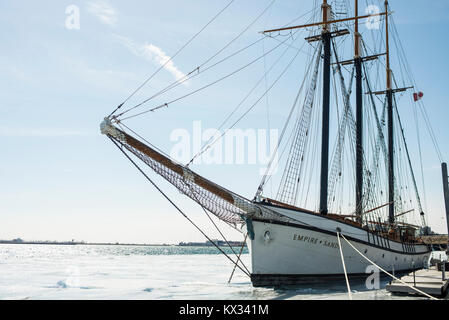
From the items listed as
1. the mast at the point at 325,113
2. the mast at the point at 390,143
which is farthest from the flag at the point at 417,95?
the mast at the point at 325,113

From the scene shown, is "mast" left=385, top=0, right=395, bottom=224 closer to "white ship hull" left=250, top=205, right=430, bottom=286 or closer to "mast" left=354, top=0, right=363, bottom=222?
"mast" left=354, top=0, right=363, bottom=222

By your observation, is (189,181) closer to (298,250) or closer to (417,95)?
(298,250)

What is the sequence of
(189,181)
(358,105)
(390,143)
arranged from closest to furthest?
(189,181) < (358,105) < (390,143)

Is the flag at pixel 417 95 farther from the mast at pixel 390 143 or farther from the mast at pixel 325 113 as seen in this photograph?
the mast at pixel 325 113

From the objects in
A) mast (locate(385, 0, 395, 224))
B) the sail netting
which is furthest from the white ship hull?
mast (locate(385, 0, 395, 224))

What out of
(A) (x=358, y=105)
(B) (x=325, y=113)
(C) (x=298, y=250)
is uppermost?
(A) (x=358, y=105)

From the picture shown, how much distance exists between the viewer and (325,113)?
76.8 feet

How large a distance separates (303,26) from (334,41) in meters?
2.91

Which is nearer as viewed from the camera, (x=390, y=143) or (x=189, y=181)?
(x=189, y=181)

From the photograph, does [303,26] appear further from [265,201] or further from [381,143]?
[381,143]

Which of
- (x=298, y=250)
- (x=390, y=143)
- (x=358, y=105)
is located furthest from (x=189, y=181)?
(x=390, y=143)

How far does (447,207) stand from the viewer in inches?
755

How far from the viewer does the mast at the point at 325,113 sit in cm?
2206
